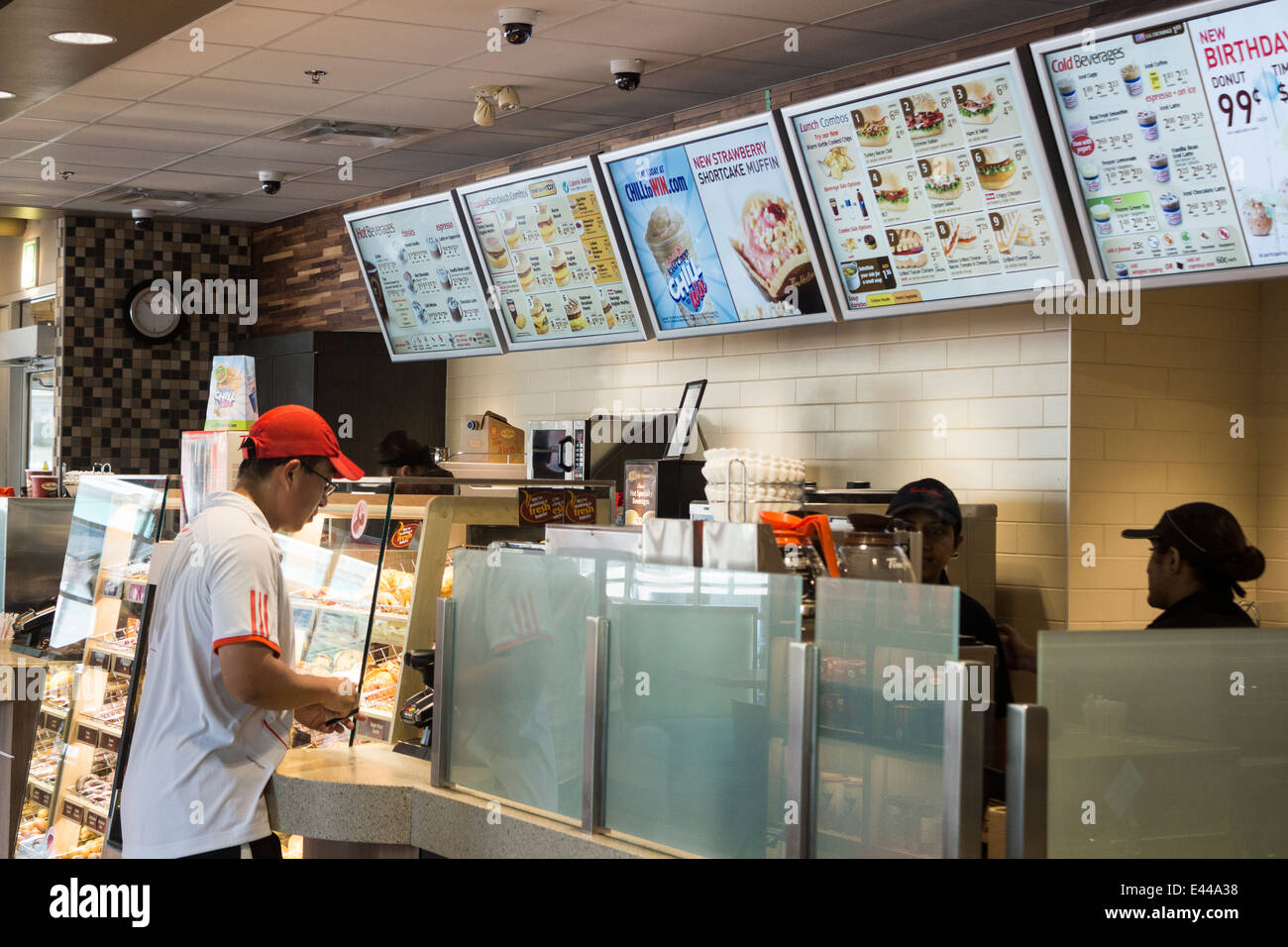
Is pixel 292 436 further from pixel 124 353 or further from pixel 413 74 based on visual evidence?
pixel 124 353

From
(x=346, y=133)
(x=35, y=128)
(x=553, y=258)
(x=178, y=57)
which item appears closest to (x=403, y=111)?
(x=346, y=133)

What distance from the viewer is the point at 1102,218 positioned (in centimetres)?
386

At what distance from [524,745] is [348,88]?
12.5ft

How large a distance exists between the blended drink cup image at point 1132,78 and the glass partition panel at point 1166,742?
2.05 m

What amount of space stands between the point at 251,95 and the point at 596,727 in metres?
4.25

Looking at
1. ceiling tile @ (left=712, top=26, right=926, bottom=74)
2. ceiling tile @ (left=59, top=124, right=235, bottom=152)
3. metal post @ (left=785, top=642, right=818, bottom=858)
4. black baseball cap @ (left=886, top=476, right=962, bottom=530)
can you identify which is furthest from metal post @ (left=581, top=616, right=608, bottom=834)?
ceiling tile @ (left=59, top=124, right=235, bottom=152)

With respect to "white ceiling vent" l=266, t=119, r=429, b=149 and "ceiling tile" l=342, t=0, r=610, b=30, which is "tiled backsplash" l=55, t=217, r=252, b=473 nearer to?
"white ceiling vent" l=266, t=119, r=429, b=149

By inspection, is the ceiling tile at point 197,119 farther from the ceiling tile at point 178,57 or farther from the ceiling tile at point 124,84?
the ceiling tile at point 178,57

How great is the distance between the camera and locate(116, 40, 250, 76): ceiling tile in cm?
507

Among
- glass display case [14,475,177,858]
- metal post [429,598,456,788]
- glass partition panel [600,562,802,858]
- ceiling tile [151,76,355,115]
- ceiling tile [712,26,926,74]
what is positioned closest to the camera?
glass partition panel [600,562,802,858]

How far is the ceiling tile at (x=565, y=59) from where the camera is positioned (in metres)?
4.98

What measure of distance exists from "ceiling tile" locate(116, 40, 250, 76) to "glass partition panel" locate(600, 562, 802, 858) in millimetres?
3568

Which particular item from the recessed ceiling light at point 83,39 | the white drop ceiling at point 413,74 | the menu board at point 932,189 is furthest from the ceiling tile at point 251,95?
the menu board at point 932,189

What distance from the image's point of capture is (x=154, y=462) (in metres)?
8.88
